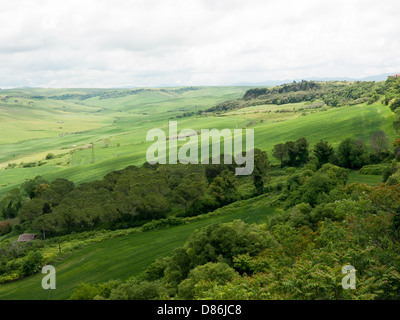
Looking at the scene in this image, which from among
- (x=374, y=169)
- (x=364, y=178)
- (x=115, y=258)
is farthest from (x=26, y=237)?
(x=374, y=169)

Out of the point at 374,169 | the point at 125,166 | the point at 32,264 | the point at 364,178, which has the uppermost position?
the point at 374,169

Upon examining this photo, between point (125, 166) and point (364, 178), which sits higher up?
point (364, 178)

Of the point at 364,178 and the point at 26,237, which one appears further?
the point at 364,178

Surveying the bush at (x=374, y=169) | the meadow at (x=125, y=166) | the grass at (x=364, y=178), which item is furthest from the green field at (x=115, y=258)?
the bush at (x=374, y=169)

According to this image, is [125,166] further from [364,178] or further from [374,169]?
[374,169]

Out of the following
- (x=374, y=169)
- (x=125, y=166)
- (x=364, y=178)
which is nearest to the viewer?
(x=364, y=178)

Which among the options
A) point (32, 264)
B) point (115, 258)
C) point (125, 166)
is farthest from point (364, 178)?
point (125, 166)

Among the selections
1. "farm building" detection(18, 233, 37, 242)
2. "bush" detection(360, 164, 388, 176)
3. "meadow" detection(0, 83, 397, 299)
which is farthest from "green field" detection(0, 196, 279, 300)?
"bush" detection(360, 164, 388, 176)

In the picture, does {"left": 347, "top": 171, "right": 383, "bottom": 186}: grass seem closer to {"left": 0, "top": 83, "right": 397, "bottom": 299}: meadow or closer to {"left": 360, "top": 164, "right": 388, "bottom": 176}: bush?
{"left": 0, "top": 83, "right": 397, "bottom": 299}: meadow

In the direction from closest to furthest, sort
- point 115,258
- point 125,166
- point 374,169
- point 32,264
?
1. point 32,264
2. point 115,258
3. point 374,169
4. point 125,166
